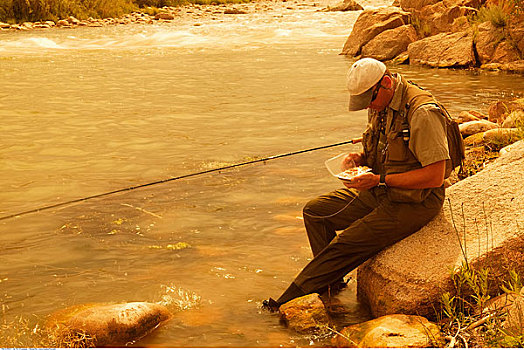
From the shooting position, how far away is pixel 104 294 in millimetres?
4492

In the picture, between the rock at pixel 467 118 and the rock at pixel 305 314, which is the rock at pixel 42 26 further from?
the rock at pixel 305 314

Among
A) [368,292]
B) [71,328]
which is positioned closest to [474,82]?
[368,292]

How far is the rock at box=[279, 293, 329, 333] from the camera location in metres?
3.84

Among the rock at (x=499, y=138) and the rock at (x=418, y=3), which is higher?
the rock at (x=418, y=3)

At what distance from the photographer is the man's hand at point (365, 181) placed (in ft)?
12.3

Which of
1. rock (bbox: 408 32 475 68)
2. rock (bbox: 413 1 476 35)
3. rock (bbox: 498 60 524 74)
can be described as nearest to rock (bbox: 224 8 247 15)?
rock (bbox: 413 1 476 35)

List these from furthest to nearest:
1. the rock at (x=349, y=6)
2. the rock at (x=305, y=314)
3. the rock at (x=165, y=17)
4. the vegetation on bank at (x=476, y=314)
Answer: the rock at (x=349, y=6) → the rock at (x=165, y=17) → the rock at (x=305, y=314) → the vegetation on bank at (x=476, y=314)

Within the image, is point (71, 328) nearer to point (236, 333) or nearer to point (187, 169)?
point (236, 333)

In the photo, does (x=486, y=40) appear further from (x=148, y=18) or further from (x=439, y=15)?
(x=148, y=18)

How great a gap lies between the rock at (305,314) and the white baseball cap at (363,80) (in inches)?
43.9

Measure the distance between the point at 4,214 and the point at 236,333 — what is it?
319 centimetres

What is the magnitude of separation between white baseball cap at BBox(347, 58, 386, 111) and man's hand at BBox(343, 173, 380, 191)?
0.36 meters

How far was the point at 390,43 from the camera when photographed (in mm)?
17125

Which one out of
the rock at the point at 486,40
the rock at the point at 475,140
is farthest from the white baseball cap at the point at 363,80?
the rock at the point at 486,40
